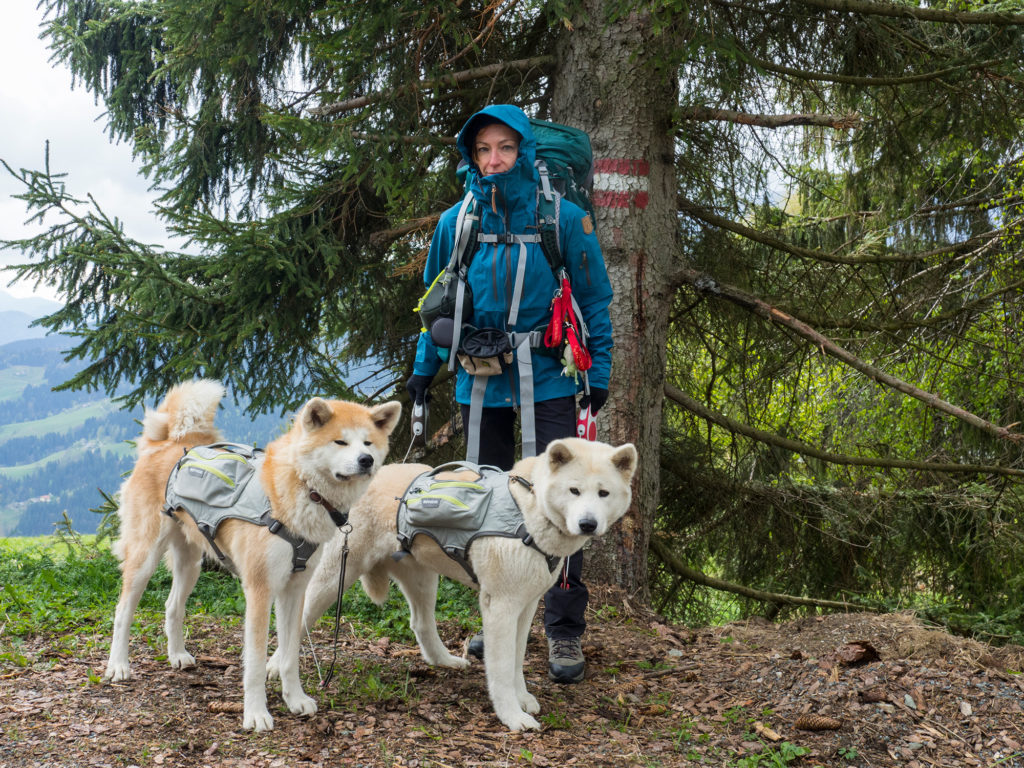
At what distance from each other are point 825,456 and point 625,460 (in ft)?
9.74

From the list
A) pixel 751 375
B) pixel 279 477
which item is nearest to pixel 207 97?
pixel 279 477

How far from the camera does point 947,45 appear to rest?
245 inches

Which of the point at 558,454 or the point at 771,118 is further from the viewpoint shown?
the point at 771,118

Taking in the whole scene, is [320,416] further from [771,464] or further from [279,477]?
[771,464]

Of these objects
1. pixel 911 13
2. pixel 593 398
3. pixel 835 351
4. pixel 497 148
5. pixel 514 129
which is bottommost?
pixel 593 398

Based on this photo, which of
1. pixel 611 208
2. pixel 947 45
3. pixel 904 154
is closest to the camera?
pixel 611 208

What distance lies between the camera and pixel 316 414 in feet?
11.4

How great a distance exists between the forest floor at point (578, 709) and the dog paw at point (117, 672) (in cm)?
5

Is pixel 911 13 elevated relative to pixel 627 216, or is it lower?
elevated

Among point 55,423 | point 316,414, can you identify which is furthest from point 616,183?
point 55,423

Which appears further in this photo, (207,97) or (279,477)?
(207,97)

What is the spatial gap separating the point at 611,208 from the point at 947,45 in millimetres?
3171

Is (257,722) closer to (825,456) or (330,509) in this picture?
(330,509)

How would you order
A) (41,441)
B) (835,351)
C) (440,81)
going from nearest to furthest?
(835,351) < (440,81) < (41,441)
